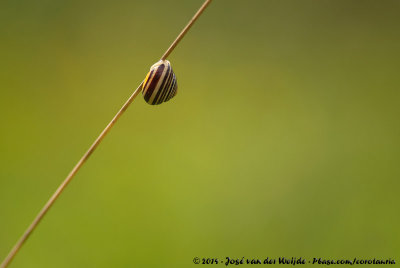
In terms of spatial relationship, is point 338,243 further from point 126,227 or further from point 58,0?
point 58,0

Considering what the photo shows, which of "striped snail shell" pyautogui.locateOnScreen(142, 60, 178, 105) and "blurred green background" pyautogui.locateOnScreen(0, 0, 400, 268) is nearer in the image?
"striped snail shell" pyautogui.locateOnScreen(142, 60, 178, 105)

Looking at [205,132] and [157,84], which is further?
[205,132]

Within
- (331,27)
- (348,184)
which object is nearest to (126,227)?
(348,184)

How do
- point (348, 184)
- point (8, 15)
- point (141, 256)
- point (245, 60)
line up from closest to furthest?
point (141, 256) < point (348, 184) < point (8, 15) < point (245, 60)

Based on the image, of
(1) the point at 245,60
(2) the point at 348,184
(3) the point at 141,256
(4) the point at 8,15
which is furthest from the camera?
(1) the point at 245,60
